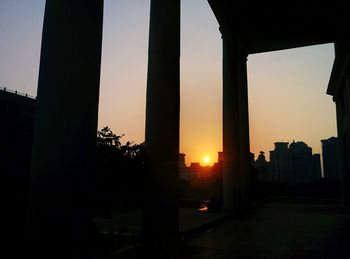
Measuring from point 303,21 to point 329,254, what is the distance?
50.7 meters

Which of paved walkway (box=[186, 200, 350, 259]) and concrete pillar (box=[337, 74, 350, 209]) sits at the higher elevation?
concrete pillar (box=[337, 74, 350, 209])

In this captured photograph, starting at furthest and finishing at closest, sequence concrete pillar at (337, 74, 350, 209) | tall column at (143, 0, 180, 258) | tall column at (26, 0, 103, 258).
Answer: concrete pillar at (337, 74, 350, 209), tall column at (143, 0, 180, 258), tall column at (26, 0, 103, 258)

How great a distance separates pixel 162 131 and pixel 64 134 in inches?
470

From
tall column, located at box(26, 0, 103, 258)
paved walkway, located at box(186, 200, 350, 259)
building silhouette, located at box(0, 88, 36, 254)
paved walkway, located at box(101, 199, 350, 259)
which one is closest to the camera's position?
tall column, located at box(26, 0, 103, 258)

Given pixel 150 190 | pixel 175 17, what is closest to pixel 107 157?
pixel 150 190

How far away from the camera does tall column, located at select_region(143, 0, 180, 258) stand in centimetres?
2175

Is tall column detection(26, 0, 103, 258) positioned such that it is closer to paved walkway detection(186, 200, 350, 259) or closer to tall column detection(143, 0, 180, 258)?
tall column detection(143, 0, 180, 258)

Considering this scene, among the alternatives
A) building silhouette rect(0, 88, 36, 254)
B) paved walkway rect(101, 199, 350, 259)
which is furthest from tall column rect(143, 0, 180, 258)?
building silhouette rect(0, 88, 36, 254)

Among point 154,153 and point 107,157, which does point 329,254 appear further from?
point 107,157

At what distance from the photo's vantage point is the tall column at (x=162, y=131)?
71.4 feet

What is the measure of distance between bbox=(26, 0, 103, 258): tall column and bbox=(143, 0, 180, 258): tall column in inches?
349

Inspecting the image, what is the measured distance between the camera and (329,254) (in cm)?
2352

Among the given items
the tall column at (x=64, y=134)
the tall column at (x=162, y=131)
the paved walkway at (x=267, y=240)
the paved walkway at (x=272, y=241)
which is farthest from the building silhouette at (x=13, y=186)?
the paved walkway at (x=272, y=241)

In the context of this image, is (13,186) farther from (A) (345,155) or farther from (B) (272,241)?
(A) (345,155)
